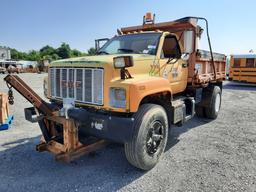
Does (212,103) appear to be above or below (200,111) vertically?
above

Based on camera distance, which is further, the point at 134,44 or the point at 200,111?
the point at 200,111

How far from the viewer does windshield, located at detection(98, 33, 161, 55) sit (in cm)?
446

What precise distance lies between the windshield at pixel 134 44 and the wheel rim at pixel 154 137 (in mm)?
1421

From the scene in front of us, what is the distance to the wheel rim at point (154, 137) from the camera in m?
3.71

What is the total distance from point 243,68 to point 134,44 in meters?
16.4

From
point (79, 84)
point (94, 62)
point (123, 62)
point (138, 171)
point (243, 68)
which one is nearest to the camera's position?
point (123, 62)

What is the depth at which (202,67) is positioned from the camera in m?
6.07

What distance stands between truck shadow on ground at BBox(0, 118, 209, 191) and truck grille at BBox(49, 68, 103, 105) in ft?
3.92

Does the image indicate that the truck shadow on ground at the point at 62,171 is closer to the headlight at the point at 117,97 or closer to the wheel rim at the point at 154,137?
the wheel rim at the point at 154,137

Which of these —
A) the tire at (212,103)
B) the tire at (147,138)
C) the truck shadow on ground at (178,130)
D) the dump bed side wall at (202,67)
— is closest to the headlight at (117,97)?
the tire at (147,138)

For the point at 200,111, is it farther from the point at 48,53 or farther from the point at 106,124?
the point at 48,53

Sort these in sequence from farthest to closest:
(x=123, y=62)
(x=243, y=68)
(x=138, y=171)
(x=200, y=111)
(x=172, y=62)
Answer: (x=243, y=68), (x=200, y=111), (x=172, y=62), (x=138, y=171), (x=123, y=62)

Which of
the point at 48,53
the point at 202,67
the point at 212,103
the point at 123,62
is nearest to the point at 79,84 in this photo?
the point at 123,62

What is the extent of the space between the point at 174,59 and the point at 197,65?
3.86ft
